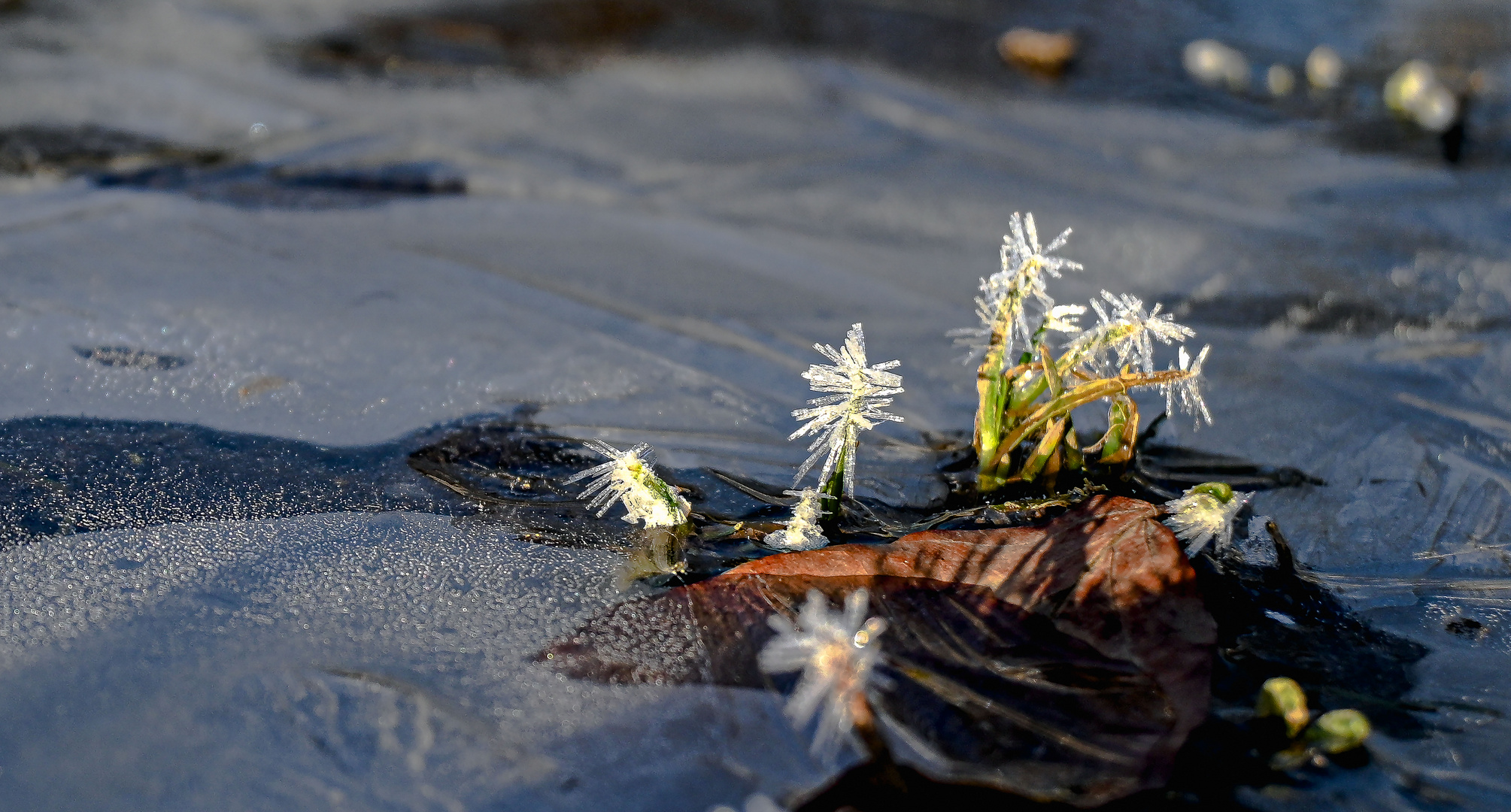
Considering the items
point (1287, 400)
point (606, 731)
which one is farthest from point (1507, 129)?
point (606, 731)

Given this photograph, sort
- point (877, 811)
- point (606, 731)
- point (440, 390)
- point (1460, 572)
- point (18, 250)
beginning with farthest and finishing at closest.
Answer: point (18, 250), point (440, 390), point (1460, 572), point (606, 731), point (877, 811)

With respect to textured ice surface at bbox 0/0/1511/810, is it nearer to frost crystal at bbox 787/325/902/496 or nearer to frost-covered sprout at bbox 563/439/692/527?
frost-covered sprout at bbox 563/439/692/527

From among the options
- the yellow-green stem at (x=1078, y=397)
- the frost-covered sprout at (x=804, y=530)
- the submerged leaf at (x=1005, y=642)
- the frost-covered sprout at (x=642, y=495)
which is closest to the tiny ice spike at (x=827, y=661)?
the submerged leaf at (x=1005, y=642)

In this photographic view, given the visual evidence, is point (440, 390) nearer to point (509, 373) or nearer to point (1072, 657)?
point (509, 373)

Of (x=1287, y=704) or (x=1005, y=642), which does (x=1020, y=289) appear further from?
(x=1287, y=704)

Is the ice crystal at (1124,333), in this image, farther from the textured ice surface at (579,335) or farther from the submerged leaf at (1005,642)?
the textured ice surface at (579,335)

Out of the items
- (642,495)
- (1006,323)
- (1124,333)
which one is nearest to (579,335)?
(642,495)

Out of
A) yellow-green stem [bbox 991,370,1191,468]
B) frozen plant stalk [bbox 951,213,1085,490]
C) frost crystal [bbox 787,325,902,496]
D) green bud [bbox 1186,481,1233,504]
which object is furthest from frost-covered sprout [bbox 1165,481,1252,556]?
frost crystal [bbox 787,325,902,496]
